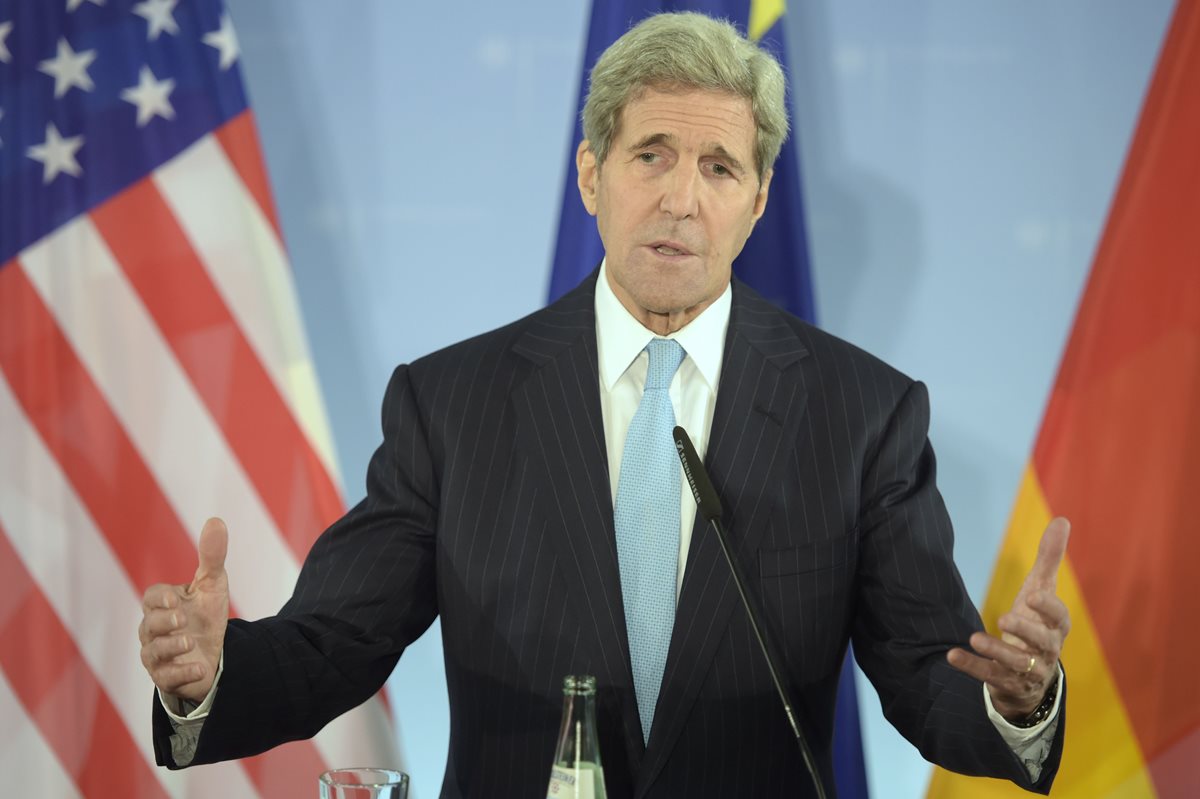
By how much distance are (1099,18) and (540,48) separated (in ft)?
4.75

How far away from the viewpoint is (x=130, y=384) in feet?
9.47

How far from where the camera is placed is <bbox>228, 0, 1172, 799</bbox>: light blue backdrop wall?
330 centimetres

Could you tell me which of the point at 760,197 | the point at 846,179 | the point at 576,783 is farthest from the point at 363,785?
the point at 846,179

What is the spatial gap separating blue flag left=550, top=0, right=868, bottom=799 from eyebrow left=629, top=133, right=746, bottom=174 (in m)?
0.87

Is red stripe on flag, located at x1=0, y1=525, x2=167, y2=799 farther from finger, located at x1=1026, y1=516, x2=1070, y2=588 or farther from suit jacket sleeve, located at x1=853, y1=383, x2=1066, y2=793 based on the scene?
finger, located at x1=1026, y1=516, x2=1070, y2=588

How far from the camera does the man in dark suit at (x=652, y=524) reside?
182cm

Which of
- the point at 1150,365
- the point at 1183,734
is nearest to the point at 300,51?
the point at 1150,365

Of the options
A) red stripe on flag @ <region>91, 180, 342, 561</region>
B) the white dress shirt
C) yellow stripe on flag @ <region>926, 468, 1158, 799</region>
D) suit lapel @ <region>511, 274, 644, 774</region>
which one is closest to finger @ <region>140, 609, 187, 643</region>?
suit lapel @ <region>511, 274, 644, 774</region>

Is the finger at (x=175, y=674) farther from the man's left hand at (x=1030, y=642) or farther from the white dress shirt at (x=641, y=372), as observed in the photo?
the man's left hand at (x=1030, y=642)

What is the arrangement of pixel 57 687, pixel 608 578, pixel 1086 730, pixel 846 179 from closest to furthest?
pixel 608 578, pixel 1086 730, pixel 57 687, pixel 846 179

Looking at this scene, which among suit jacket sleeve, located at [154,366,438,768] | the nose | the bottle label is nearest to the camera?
the bottle label

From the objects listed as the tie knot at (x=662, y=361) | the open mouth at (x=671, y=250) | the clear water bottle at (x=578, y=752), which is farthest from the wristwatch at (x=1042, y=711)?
the open mouth at (x=671, y=250)

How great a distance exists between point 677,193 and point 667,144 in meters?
0.08

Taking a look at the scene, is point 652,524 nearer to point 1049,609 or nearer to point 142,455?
point 1049,609
